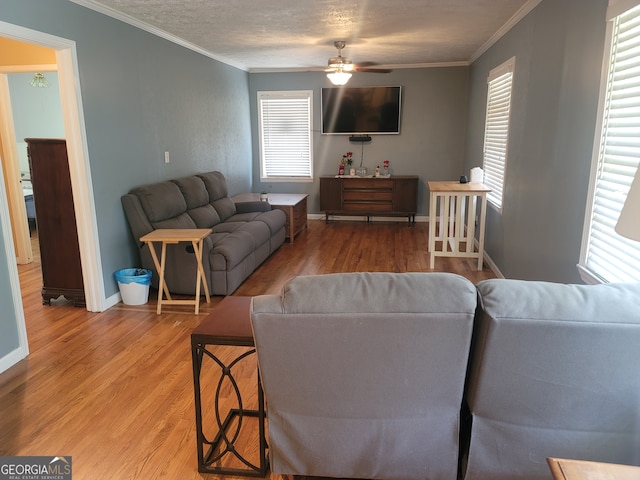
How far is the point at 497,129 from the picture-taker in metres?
4.99

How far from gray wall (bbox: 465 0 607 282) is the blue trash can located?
10.6 feet

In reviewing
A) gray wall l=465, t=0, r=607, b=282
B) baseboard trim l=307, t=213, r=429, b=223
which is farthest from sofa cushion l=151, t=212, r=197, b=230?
baseboard trim l=307, t=213, r=429, b=223

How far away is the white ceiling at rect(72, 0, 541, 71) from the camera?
12.1 feet

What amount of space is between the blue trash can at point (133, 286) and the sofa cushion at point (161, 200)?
511 millimetres

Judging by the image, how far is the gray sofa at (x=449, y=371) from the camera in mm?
1364

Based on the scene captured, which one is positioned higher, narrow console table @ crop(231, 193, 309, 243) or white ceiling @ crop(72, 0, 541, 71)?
white ceiling @ crop(72, 0, 541, 71)

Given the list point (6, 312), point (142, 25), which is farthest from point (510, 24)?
point (6, 312)

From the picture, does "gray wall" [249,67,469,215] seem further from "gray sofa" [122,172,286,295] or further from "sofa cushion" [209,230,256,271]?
"sofa cushion" [209,230,256,271]

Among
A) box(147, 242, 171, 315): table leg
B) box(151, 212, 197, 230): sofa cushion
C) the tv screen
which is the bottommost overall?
box(147, 242, 171, 315): table leg

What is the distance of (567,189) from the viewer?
283 centimetres

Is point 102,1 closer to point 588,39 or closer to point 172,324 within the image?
point 172,324

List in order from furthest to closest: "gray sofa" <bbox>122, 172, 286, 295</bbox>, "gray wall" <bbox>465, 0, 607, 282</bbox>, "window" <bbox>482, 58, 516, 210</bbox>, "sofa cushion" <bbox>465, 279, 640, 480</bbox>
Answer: "window" <bbox>482, 58, 516, 210</bbox>
"gray sofa" <bbox>122, 172, 286, 295</bbox>
"gray wall" <bbox>465, 0, 607, 282</bbox>
"sofa cushion" <bbox>465, 279, 640, 480</bbox>

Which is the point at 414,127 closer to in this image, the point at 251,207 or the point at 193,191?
the point at 251,207

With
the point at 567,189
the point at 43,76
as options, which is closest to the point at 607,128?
the point at 567,189
